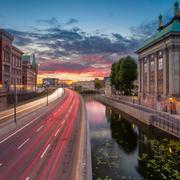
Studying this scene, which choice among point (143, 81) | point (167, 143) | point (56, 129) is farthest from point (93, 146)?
point (143, 81)

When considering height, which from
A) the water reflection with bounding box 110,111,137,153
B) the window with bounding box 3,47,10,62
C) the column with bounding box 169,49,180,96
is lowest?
the water reflection with bounding box 110,111,137,153

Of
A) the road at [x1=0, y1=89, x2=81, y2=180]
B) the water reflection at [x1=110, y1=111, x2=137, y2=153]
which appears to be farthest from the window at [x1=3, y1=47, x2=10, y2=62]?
the water reflection at [x1=110, y1=111, x2=137, y2=153]

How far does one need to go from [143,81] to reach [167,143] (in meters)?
56.9

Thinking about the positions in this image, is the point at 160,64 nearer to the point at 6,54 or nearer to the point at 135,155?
the point at 135,155

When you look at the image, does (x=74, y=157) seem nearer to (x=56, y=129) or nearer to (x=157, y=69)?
(x=56, y=129)

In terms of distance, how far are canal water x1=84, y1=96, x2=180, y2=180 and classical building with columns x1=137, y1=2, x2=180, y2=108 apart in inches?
791

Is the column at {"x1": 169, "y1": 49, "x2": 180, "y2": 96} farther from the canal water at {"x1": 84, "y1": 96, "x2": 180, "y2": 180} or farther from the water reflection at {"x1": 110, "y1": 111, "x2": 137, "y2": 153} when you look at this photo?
the canal water at {"x1": 84, "y1": 96, "x2": 180, "y2": 180}

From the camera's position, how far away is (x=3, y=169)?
58.5 feet

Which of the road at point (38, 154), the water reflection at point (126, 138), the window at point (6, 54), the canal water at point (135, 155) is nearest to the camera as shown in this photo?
the road at point (38, 154)

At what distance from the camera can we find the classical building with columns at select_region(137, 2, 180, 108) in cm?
6112

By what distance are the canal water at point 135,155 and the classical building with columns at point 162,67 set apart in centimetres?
2010

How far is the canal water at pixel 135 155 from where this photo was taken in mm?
21225

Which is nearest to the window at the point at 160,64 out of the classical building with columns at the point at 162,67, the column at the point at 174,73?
the classical building with columns at the point at 162,67

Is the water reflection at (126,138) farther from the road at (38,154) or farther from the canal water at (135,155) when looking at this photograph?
the road at (38,154)
